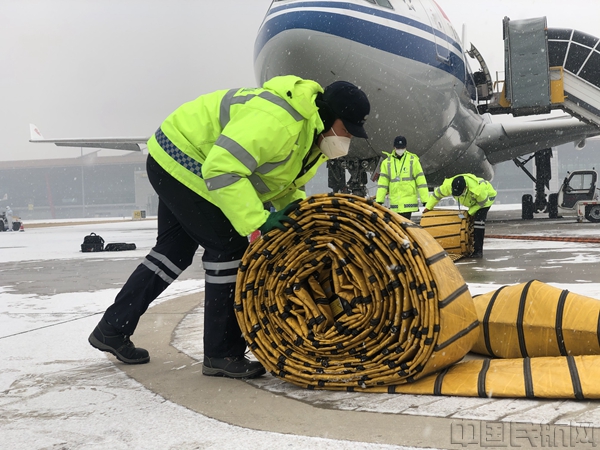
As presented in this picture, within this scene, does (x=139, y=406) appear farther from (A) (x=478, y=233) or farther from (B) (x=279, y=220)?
(A) (x=478, y=233)

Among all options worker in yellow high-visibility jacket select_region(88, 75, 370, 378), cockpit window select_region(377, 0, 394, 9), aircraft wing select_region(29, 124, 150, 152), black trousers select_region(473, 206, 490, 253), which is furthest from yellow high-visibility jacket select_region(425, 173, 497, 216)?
aircraft wing select_region(29, 124, 150, 152)

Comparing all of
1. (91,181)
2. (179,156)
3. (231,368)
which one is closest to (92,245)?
(179,156)

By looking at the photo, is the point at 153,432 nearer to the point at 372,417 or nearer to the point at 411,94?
the point at 372,417

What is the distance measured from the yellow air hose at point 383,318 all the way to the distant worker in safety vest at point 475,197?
490cm

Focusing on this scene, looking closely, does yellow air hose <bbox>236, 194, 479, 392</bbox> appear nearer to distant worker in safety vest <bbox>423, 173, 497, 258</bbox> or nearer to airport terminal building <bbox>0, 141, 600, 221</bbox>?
distant worker in safety vest <bbox>423, 173, 497, 258</bbox>

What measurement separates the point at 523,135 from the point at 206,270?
13766 mm

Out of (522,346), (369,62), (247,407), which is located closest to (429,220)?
(369,62)

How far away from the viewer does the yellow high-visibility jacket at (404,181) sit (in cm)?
772

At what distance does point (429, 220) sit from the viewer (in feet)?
25.1

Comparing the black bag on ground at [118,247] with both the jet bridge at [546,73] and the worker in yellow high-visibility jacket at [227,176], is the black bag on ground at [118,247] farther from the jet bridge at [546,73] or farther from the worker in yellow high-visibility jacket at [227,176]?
the worker in yellow high-visibility jacket at [227,176]

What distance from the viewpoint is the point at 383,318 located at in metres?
2.29

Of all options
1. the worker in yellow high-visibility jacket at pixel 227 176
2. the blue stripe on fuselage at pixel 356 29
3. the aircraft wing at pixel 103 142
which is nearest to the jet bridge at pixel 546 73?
the blue stripe on fuselage at pixel 356 29

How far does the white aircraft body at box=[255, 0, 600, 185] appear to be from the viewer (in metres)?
8.53

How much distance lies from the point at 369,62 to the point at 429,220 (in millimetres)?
2730
